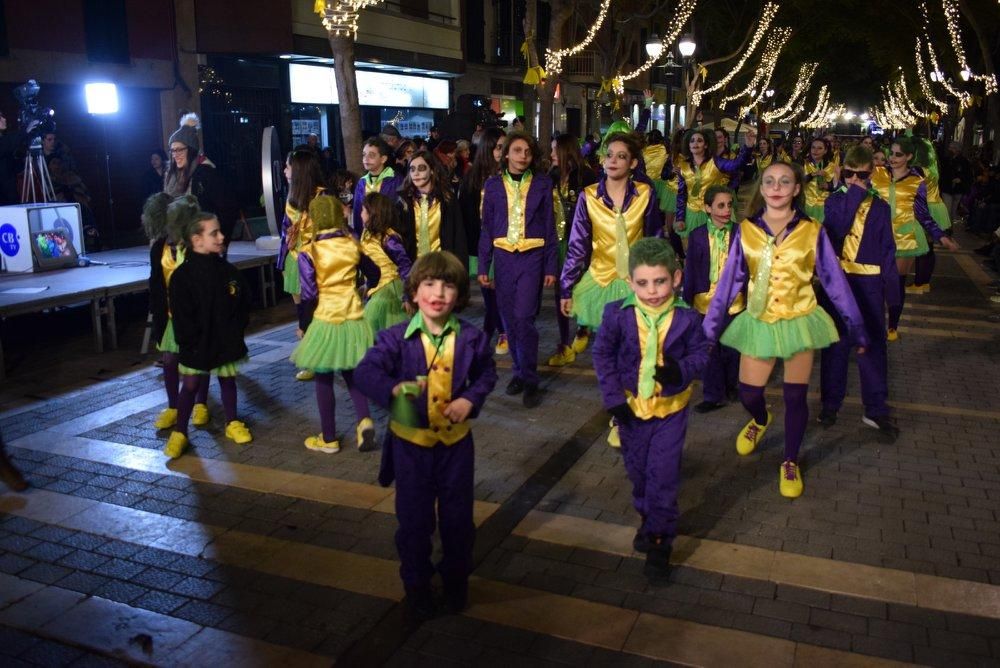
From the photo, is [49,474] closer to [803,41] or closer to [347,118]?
[347,118]

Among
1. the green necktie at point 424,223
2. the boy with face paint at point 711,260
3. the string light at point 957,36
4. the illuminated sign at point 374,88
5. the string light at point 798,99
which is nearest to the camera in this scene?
the boy with face paint at point 711,260

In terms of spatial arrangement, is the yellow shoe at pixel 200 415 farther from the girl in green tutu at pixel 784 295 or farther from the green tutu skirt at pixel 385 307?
the girl in green tutu at pixel 784 295

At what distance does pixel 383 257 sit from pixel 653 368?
2.75 meters

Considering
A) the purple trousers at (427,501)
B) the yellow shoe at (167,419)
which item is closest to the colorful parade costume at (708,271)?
the purple trousers at (427,501)

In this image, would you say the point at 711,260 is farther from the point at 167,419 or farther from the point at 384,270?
the point at 167,419

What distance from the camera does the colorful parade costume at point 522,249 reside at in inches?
289

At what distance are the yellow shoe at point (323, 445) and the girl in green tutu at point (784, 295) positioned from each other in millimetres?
2590

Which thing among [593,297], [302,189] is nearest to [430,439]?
[593,297]

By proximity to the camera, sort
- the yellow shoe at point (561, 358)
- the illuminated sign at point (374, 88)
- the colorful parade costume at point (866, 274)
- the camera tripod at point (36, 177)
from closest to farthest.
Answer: the colorful parade costume at point (866, 274), the yellow shoe at point (561, 358), the camera tripod at point (36, 177), the illuminated sign at point (374, 88)

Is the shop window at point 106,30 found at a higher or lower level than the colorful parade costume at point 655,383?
higher

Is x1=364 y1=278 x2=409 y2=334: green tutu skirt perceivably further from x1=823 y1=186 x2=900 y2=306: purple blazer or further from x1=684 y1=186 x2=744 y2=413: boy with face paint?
x1=823 y1=186 x2=900 y2=306: purple blazer

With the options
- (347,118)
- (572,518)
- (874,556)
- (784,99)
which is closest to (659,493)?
(572,518)

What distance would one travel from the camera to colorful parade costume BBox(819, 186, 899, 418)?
6617mm

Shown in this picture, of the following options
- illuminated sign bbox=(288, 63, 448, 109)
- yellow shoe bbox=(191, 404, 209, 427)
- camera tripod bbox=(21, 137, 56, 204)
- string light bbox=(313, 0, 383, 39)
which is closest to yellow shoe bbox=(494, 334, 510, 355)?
yellow shoe bbox=(191, 404, 209, 427)
